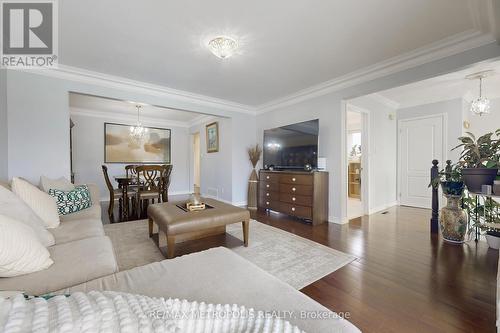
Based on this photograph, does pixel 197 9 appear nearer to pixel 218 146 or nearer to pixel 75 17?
pixel 75 17

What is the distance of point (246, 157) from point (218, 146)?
85 centimetres

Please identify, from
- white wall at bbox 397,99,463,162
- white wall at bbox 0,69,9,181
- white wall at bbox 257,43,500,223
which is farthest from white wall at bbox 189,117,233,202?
white wall at bbox 397,99,463,162

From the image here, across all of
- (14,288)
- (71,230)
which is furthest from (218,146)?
(14,288)

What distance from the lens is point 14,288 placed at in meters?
0.94

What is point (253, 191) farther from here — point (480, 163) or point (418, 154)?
point (418, 154)

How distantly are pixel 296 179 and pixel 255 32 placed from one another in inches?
91.2

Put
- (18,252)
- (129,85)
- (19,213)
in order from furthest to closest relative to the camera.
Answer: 1. (129,85)
2. (19,213)
3. (18,252)

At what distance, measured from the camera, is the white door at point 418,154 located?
4488 mm

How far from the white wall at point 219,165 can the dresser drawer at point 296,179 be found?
152cm

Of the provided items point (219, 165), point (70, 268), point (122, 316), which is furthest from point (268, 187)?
point (122, 316)

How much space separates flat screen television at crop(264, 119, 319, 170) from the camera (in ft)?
12.1

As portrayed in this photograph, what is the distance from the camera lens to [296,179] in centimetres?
366
